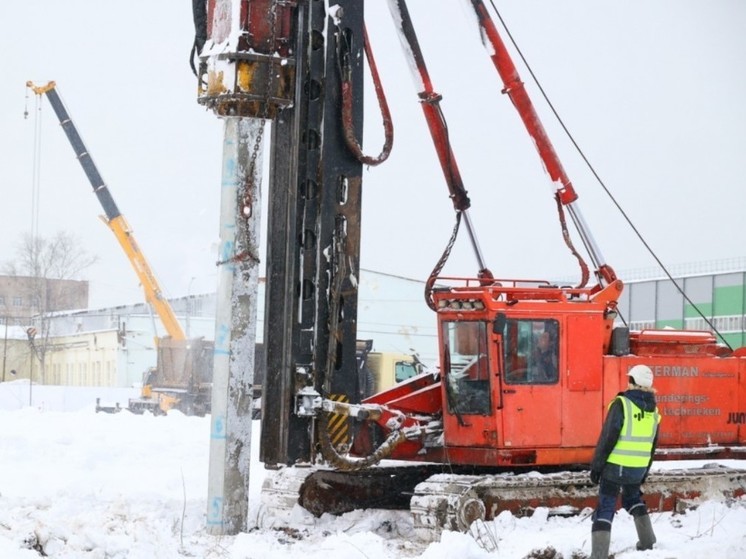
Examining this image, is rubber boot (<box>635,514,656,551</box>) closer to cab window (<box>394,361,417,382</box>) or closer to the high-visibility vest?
the high-visibility vest

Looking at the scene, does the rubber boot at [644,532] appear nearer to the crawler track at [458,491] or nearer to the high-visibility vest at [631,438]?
the high-visibility vest at [631,438]

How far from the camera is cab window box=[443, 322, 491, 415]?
11.7 metres

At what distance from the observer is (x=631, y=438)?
928cm

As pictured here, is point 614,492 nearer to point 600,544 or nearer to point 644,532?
point 600,544

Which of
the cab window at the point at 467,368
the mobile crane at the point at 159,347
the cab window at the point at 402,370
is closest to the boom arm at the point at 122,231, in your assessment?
the mobile crane at the point at 159,347

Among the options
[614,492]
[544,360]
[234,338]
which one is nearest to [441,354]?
[544,360]

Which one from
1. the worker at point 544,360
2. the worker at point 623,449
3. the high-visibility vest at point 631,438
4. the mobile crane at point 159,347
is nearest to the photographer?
the worker at point 623,449

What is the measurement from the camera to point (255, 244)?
10125 millimetres

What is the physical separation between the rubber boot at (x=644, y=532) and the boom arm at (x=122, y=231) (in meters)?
26.6

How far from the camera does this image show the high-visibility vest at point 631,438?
9242 mm

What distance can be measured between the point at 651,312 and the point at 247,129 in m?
40.0

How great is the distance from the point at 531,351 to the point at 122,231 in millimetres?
25156

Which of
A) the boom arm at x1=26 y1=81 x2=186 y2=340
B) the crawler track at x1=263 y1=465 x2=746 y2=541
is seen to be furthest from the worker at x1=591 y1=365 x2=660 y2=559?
the boom arm at x1=26 y1=81 x2=186 y2=340

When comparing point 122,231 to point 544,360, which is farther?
point 122,231
